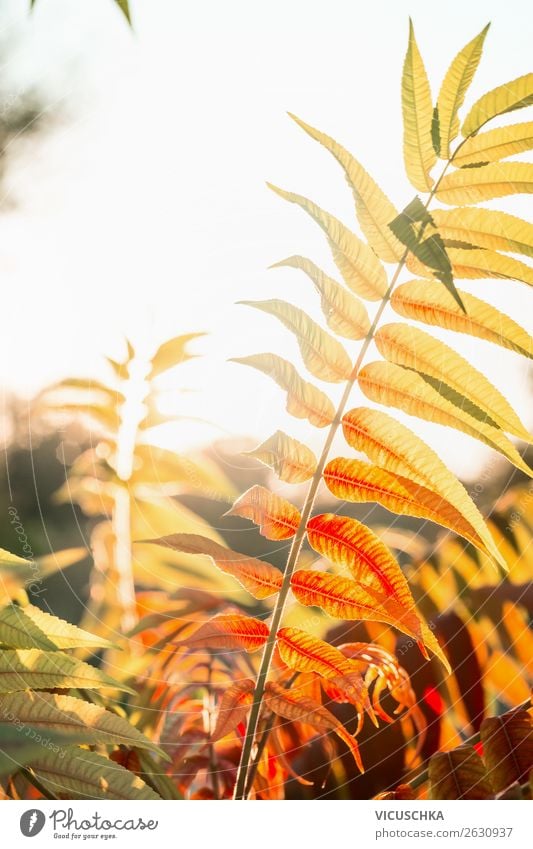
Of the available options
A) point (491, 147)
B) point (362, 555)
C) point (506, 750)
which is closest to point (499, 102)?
point (491, 147)

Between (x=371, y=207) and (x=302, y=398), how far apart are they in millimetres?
108

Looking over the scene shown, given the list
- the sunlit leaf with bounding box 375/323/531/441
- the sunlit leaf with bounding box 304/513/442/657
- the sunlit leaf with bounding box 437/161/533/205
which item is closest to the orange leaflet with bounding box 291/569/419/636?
the sunlit leaf with bounding box 304/513/442/657

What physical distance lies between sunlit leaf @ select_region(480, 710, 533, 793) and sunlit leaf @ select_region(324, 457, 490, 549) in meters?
0.11

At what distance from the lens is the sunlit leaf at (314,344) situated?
387 mm

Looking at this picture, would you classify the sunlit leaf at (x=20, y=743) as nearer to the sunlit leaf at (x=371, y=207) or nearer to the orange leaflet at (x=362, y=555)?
the orange leaflet at (x=362, y=555)

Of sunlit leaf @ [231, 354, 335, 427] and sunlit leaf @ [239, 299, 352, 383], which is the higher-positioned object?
sunlit leaf @ [239, 299, 352, 383]

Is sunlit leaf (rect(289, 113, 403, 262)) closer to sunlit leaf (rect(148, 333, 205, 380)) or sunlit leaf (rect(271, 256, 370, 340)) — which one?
sunlit leaf (rect(271, 256, 370, 340))

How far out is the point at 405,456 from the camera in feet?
1.27

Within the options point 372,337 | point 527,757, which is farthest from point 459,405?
point 527,757

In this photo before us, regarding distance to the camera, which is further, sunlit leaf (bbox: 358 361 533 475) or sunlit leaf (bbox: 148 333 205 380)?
sunlit leaf (bbox: 148 333 205 380)

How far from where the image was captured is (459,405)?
0.37 m

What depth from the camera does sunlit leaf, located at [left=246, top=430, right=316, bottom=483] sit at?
41 centimetres

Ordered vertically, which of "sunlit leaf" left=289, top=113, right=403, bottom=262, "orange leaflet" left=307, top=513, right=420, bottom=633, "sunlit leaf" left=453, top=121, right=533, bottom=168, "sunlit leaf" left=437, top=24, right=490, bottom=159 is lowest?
"orange leaflet" left=307, top=513, right=420, bottom=633
